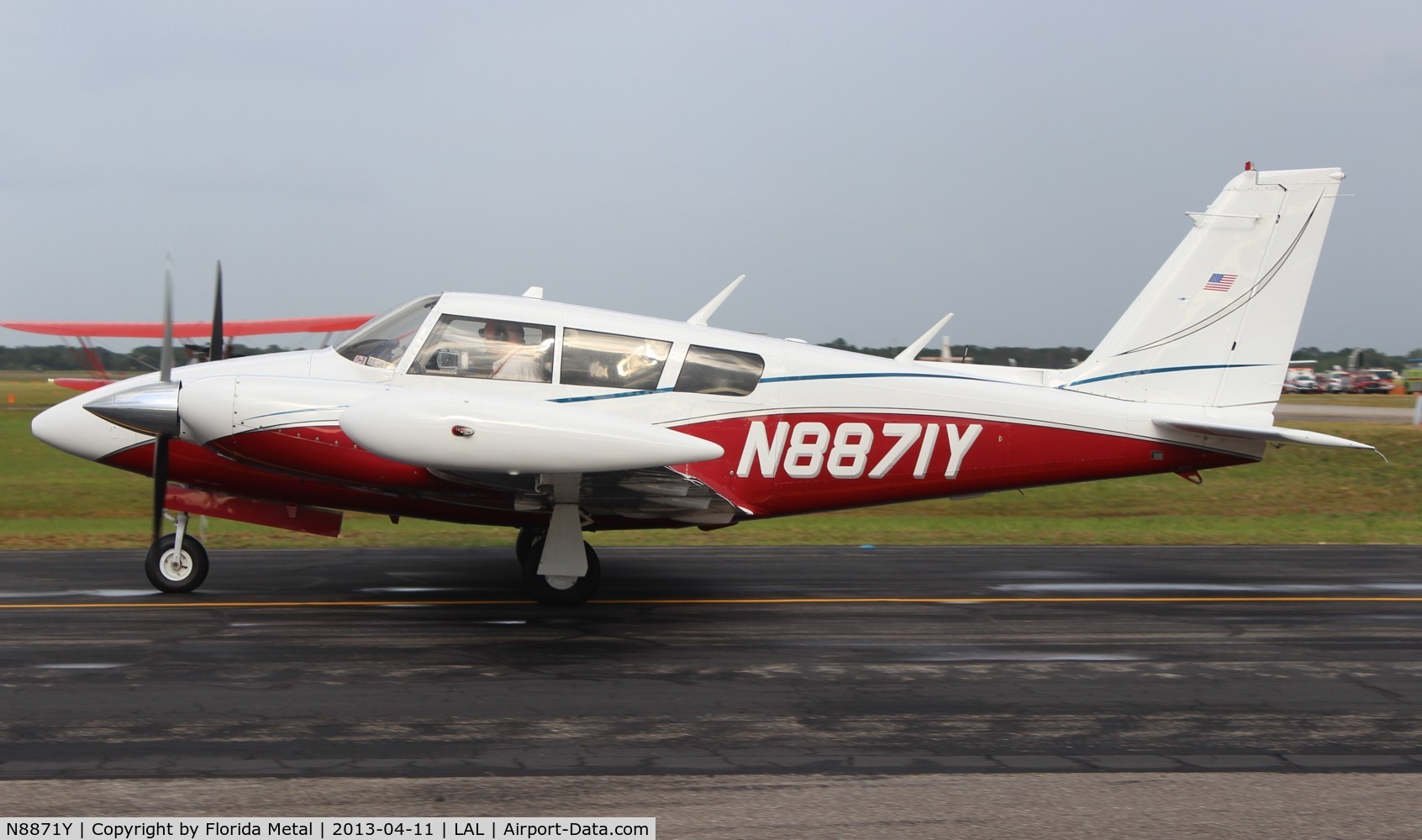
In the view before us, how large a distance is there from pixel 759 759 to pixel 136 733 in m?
3.32

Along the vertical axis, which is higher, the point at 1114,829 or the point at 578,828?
the point at 1114,829

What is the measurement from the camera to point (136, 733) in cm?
599

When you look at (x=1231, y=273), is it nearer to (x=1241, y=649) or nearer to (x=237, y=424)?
(x=1241, y=649)

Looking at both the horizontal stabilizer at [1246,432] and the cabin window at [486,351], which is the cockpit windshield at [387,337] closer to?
the cabin window at [486,351]

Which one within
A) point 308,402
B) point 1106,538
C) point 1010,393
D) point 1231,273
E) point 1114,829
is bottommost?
point 1106,538

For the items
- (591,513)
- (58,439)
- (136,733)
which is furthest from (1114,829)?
(58,439)

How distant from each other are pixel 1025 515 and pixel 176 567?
1348 cm

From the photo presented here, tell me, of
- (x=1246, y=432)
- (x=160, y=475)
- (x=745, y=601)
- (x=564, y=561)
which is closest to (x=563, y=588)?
(x=564, y=561)

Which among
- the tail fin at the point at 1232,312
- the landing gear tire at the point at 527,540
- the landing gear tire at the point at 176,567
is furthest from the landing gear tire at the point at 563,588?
the tail fin at the point at 1232,312

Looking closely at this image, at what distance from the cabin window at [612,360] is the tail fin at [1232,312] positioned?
4.13 metres

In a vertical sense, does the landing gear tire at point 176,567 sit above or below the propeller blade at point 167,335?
below

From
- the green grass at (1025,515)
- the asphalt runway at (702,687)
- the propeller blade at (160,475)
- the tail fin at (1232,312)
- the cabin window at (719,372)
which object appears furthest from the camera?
the green grass at (1025,515)

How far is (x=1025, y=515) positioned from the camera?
19.0 meters

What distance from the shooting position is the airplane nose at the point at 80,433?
9.71 m
